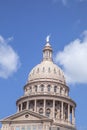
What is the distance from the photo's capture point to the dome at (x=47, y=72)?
12750cm

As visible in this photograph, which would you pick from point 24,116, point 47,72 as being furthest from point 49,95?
point 24,116

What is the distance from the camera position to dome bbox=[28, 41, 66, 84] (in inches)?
5020

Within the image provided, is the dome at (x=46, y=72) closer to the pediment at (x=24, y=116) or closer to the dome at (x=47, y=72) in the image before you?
the dome at (x=47, y=72)

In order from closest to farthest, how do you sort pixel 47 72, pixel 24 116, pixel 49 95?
pixel 24 116
pixel 49 95
pixel 47 72

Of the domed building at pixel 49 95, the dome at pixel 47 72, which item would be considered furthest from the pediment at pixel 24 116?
the dome at pixel 47 72

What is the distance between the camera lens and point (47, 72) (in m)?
128

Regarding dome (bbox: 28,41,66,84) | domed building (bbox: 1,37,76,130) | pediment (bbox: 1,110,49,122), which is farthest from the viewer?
dome (bbox: 28,41,66,84)

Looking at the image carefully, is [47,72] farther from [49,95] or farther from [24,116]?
[24,116]

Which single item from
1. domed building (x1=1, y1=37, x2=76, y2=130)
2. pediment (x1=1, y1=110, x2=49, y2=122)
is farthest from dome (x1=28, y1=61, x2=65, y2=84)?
pediment (x1=1, y1=110, x2=49, y2=122)

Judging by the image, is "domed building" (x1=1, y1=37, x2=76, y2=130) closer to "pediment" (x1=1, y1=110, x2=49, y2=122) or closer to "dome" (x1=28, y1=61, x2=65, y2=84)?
"dome" (x1=28, y1=61, x2=65, y2=84)

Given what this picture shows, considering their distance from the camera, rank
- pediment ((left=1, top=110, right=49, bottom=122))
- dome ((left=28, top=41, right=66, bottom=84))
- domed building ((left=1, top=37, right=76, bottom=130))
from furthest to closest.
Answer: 1. dome ((left=28, top=41, right=66, bottom=84))
2. domed building ((left=1, top=37, right=76, bottom=130))
3. pediment ((left=1, top=110, right=49, bottom=122))

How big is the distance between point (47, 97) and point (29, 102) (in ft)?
18.4

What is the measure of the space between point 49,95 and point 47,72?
9501 millimetres

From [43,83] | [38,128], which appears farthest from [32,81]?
[38,128]
